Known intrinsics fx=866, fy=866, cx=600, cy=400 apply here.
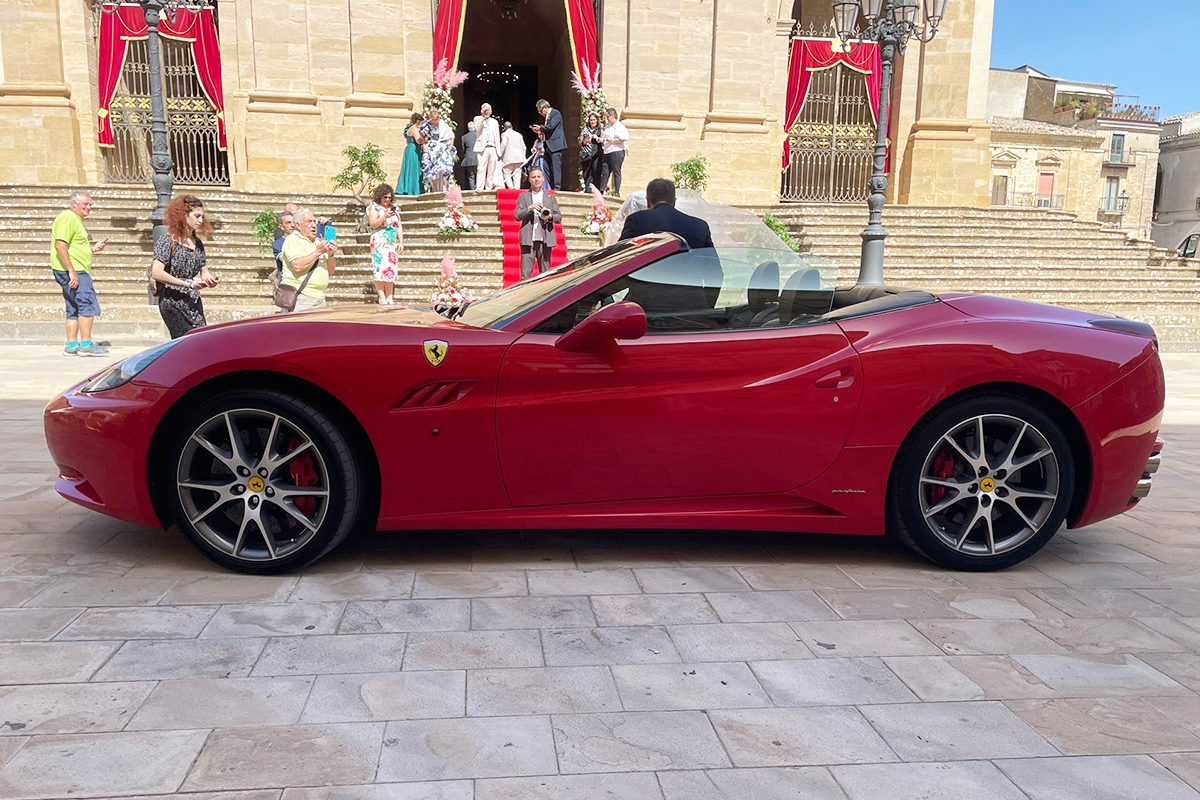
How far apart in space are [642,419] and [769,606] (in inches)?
32.2

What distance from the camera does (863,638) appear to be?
286 centimetres

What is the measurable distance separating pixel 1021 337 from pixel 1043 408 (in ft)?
1.02

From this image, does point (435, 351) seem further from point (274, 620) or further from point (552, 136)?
point (552, 136)

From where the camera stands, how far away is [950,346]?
3.39 meters

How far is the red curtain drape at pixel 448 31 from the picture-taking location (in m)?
18.1

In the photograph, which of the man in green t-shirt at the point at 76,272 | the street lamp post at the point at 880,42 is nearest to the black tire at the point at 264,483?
the man in green t-shirt at the point at 76,272

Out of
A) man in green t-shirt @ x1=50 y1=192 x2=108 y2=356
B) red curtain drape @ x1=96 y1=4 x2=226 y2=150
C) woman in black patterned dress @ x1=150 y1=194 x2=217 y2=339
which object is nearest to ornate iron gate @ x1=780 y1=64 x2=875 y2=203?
red curtain drape @ x1=96 y1=4 x2=226 y2=150

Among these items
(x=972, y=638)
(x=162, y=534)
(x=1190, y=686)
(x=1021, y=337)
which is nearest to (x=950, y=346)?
(x=1021, y=337)

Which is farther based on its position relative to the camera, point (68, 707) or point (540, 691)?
point (540, 691)

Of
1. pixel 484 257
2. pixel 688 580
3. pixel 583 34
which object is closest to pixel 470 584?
pixel 688 580

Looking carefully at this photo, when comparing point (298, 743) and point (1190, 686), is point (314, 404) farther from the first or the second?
point (1190, 686)

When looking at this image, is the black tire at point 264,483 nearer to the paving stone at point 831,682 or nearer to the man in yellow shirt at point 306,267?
the paving stone at point 831,682

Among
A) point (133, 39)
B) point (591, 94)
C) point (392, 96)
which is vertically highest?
point (133, 39)

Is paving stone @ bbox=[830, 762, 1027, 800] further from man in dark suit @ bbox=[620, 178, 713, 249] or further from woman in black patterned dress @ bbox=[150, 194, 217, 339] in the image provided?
woman in black patterned dress @ bbox=[150, 194, 217, 339]
